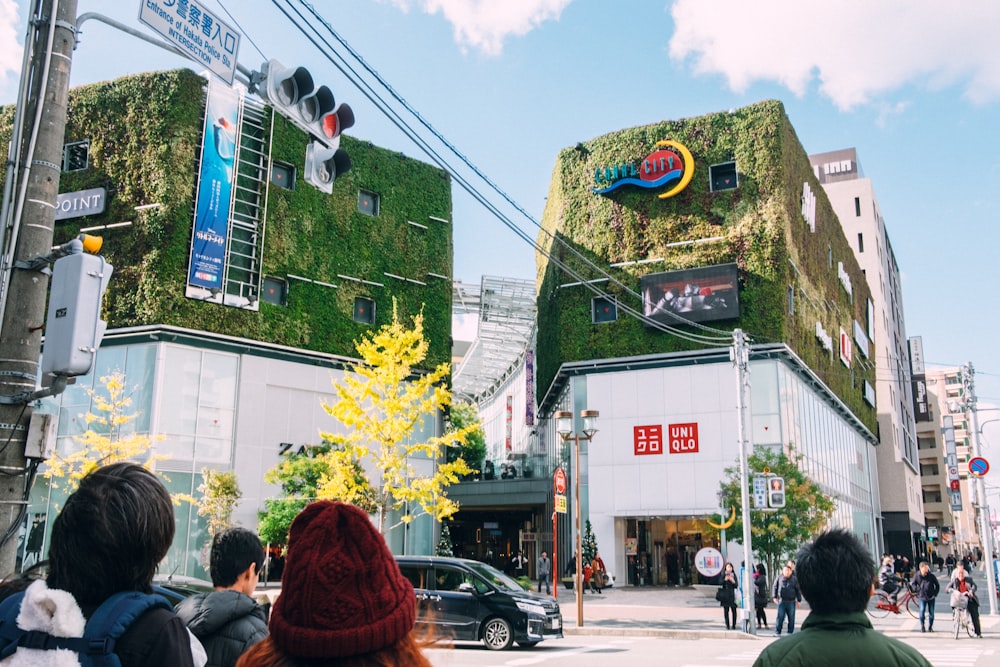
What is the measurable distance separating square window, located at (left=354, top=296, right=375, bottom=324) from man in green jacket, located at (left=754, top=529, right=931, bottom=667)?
35.1 meters

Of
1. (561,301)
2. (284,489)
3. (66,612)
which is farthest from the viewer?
(561,301)

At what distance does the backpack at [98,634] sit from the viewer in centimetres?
256

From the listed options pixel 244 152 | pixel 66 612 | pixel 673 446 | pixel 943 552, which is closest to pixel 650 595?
pixel 673 446

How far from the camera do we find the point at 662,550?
41.6 metres

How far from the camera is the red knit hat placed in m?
2.15

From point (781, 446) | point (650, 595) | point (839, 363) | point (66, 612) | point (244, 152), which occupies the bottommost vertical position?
point (650, 595)

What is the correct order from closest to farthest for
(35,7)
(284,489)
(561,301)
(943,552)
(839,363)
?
1. (35,7)
2. (284,489)
3. (561,301)
4. (839,363)
5. (943,552)

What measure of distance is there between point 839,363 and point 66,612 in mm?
56428

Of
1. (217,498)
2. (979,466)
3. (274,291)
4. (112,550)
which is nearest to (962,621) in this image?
(979,466)

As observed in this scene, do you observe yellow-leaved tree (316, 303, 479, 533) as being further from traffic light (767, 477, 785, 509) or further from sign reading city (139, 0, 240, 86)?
sign reading city (139, 0, 240, 86)

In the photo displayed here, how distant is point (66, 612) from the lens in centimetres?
261

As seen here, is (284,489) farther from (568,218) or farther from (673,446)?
(568,218)

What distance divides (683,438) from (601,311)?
7602 mm

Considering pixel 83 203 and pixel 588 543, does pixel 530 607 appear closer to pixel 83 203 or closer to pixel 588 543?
pixel 588 543
